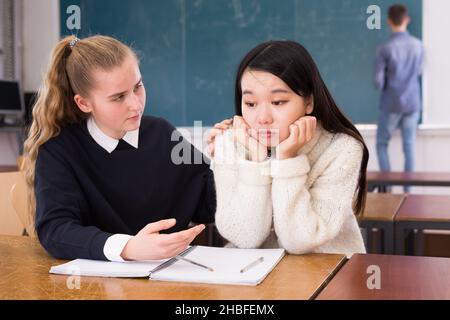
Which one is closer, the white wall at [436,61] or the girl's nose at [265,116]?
the girl's nose at [265,116]

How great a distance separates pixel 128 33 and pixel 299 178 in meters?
4.88

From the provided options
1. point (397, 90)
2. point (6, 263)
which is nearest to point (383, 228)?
point (6, 263)

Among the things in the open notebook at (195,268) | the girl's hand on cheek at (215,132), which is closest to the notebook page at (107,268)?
the open notebook at (195,268)

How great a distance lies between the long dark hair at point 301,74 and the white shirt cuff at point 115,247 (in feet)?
1.59

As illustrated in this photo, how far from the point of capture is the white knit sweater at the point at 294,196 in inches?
47.9

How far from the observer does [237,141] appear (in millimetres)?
1332

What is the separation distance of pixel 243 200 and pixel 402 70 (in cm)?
396

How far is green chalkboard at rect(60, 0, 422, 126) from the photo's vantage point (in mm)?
5176

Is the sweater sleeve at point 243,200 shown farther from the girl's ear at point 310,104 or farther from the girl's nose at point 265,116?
the girl's ear at point 310,104

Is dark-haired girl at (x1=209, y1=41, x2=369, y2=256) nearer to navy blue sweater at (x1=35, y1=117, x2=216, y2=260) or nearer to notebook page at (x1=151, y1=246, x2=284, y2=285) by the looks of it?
notebook page at (x1=151, y1=246, x2=284, y2=285)

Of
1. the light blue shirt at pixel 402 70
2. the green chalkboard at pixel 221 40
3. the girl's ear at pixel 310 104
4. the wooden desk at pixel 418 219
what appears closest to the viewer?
the girl's ear at pixel 310 104

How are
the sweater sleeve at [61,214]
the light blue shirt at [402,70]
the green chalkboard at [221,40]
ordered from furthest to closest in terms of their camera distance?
the green chalkboard at [221,40], the light blue shirt at [402,70], the sweater sleeve at [61,214]
